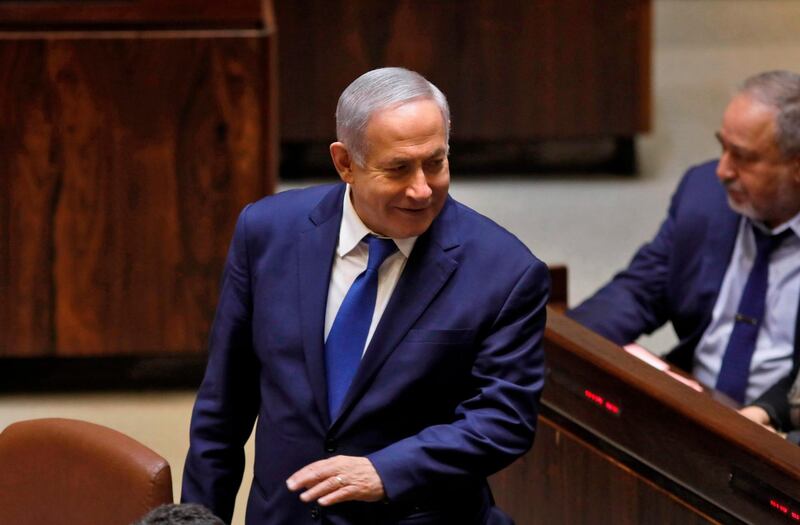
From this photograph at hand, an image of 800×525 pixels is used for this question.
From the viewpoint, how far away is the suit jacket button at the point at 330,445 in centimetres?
234

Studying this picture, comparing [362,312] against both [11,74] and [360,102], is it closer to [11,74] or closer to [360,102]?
[360,102]

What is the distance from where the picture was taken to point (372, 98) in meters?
2.21

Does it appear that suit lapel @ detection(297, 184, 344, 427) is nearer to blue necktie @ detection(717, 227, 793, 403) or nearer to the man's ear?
the man's ear

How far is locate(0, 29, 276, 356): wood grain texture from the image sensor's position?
4.42 meters

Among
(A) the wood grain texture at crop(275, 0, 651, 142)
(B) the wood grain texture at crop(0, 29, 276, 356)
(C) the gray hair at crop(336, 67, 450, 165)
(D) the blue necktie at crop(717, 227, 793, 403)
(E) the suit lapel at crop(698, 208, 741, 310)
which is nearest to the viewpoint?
(C) the gray hair at crop(336, 67, 450, 165)

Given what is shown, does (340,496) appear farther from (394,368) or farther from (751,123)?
(751,123)

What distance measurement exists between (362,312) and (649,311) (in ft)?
4.96

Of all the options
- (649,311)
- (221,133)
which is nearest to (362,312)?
(649,311)

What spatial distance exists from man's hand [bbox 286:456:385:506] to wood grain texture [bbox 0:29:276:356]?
93.1 inches

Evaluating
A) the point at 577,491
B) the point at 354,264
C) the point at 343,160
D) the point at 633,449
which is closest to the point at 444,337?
the point at 354,264

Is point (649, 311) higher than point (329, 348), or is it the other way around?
point (329, 348)

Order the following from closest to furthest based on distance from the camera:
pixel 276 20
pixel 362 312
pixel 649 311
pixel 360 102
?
pixel 360 102 → pixel 362 312 → pixel 649 311 → pixel 276 20

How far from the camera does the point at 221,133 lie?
4492 mm

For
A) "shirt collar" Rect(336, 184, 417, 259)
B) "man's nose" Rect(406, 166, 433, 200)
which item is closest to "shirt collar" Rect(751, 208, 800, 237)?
"shirt collar" Rect(336, 184, 417, 259)
